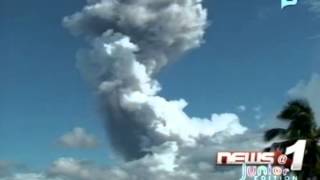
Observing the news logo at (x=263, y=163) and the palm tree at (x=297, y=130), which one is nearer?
the news logo at (x=263, y=163)

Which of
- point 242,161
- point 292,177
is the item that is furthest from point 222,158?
point 292,177

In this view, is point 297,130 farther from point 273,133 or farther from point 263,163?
point 263,163

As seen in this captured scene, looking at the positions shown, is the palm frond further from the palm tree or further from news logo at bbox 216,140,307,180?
news logo at bbox 216,140,307,180

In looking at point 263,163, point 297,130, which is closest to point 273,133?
point 297,130

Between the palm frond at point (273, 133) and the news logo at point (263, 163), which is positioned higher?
the palm frond at point (273, 133)

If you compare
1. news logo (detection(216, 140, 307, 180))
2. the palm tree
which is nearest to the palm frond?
the palm tree

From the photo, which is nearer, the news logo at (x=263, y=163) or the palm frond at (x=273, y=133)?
the news logo at (x=263, y=163)

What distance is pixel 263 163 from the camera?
3297 cm

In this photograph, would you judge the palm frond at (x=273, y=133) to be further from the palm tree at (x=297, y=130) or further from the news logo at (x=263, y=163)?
the news logo at (x=263, y=163)

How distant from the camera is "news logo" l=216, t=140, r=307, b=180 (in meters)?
32.6

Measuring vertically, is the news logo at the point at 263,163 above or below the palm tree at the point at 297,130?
below

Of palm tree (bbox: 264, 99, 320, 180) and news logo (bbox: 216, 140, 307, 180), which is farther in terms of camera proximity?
palm tree (bbox: 264, 99, 320, 180)

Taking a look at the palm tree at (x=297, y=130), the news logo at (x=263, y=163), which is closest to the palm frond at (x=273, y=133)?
the palm tree at (x=297, y=130)

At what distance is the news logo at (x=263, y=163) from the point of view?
32594 mm
